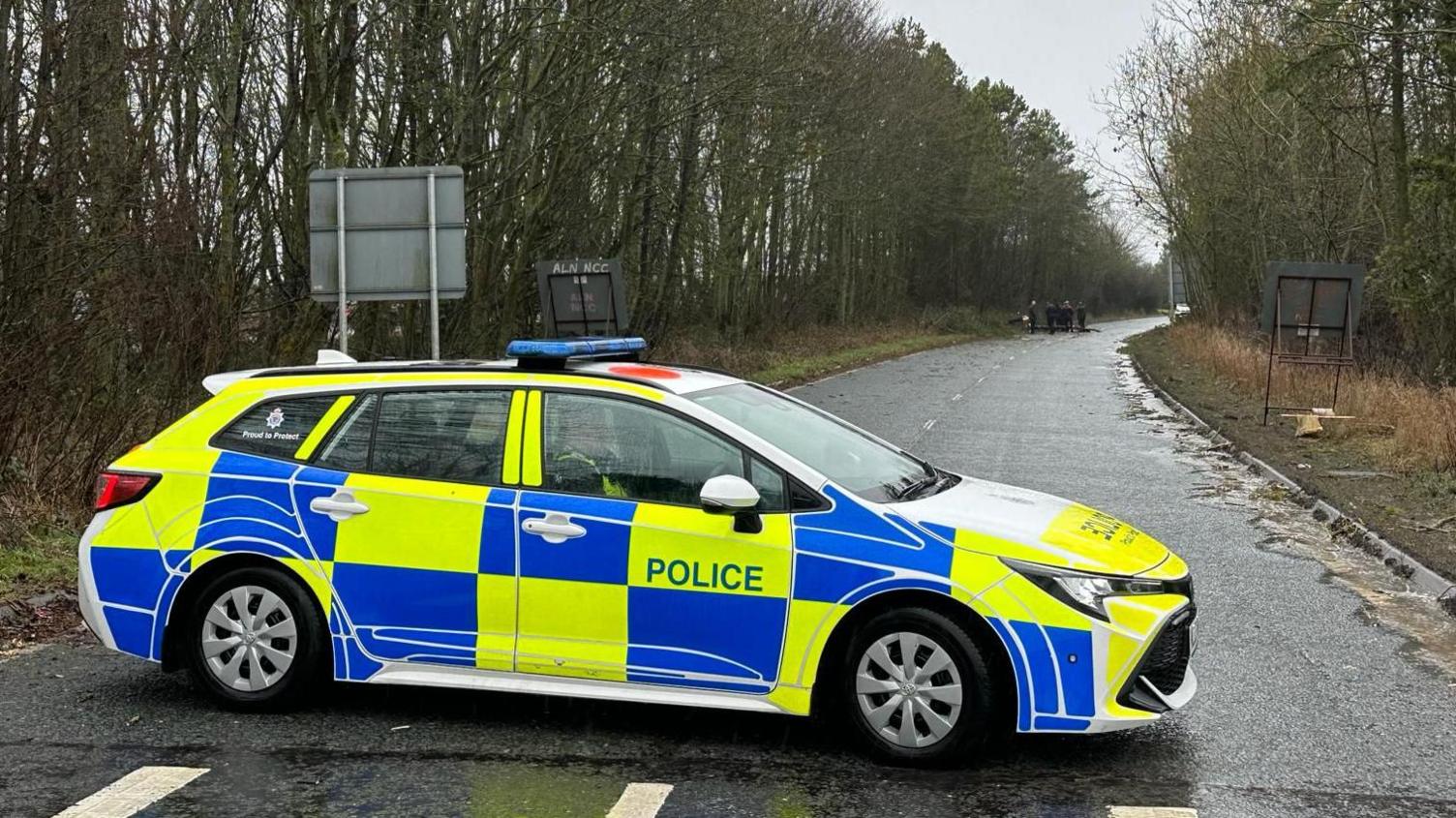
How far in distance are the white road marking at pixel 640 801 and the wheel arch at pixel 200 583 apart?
1.67 meters

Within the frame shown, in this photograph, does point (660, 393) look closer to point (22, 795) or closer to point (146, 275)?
point (22, 795)

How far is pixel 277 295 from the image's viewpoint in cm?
1888

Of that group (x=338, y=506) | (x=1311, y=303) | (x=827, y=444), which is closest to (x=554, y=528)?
(x=338, y=506)

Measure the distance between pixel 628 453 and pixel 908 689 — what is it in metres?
1.43

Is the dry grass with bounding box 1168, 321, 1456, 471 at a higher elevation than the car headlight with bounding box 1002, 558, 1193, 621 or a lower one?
lower

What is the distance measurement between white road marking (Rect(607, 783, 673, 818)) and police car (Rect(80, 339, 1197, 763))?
54cm

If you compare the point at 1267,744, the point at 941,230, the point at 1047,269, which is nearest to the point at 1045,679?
the point at 1267,744

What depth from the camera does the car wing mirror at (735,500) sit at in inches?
220

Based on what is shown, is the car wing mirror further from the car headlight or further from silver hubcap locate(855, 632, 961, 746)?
the car headlight

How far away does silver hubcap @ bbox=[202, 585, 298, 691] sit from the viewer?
628cm

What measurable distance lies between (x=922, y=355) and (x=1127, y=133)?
30.7 feet

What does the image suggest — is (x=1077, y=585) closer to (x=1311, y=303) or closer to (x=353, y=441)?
(x=353, y=441)

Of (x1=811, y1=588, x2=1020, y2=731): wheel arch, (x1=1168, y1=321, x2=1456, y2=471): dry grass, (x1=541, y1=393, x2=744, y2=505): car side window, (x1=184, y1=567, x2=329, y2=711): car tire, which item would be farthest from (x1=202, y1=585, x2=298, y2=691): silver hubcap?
(x1=1168, y1=321, x2=1456, y2=471): dry grass

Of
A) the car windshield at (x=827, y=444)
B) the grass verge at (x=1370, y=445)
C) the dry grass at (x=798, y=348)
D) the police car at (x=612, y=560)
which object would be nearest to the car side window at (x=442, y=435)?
the police car at (x=612, y=560)
